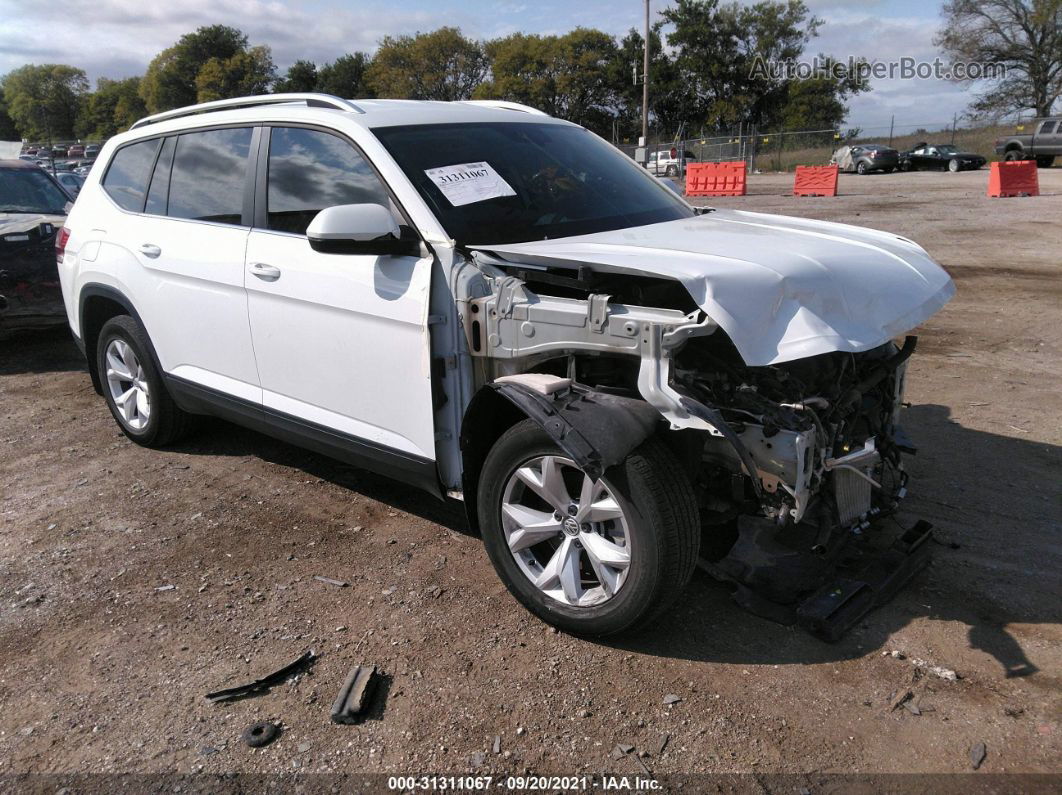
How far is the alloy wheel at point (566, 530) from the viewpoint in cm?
290

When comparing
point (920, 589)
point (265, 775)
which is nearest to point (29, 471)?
point (265, 775)

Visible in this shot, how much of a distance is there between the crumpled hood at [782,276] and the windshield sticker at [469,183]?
0.34m

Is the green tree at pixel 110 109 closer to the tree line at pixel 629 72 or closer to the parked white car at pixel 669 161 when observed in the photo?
the tree line at pixel 629 72

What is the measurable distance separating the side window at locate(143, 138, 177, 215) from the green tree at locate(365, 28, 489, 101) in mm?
80818

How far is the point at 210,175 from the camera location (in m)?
4.30

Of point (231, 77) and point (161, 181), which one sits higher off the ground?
point (231, 77)

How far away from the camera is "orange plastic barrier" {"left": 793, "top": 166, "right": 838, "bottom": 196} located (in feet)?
78.9

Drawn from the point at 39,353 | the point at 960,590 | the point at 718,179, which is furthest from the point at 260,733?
the point at 718,179

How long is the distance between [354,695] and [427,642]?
16.0 inches

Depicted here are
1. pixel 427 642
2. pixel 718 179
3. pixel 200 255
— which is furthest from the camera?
pixel 718 179

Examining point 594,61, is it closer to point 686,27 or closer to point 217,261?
point 686,27

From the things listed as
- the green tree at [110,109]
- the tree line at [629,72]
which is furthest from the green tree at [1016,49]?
the green tree at [110,109]

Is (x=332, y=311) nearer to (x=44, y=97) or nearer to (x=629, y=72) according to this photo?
(x=629, y=72)

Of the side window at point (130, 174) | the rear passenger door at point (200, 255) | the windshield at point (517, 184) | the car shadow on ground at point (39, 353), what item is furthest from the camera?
the car shadow on ground at point (39, 353)
